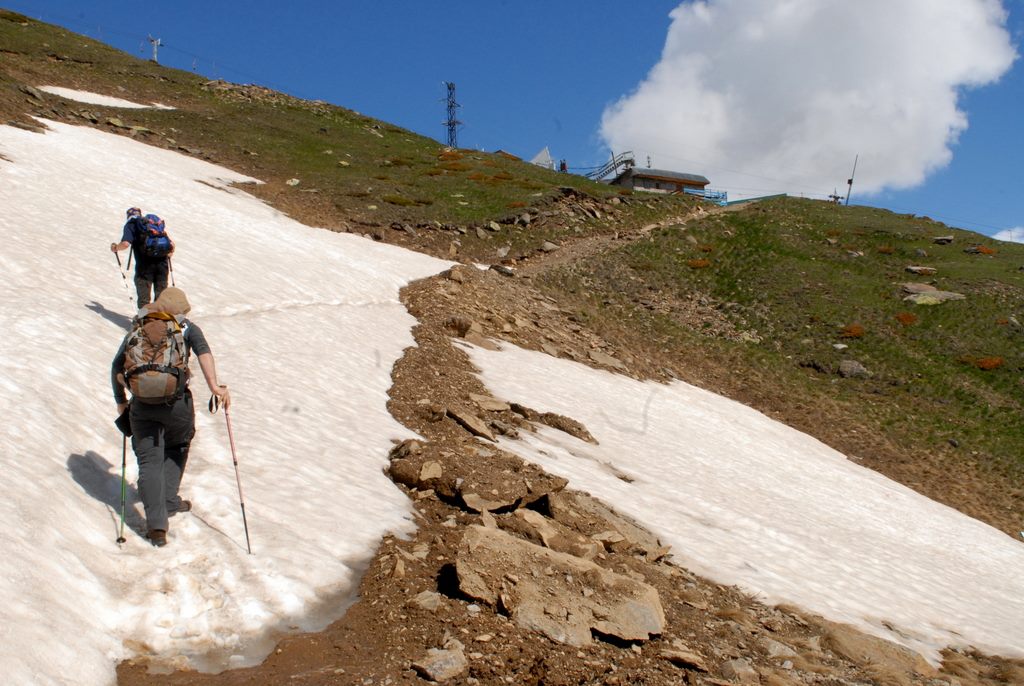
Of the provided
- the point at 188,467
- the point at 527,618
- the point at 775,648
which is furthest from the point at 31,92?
the point at 775,648

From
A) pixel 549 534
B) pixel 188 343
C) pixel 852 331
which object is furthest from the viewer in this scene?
pixel 852 331

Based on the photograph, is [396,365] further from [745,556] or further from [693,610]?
[693,610]

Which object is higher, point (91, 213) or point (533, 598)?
point (91, 213)

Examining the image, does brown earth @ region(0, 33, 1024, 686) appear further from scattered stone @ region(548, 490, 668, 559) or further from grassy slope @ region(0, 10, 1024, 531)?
grassy slope @ region(0, 10, 1024, 531)

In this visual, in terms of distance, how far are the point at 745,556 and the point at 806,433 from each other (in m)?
19.5

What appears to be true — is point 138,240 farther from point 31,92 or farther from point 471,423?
point 31,92

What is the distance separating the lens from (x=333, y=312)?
68.0 ft

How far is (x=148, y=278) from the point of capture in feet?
45.8

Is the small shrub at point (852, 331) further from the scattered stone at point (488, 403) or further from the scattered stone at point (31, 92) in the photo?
the scattered stone at point (31, 92)

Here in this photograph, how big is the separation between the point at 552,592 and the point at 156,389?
4.63 meters

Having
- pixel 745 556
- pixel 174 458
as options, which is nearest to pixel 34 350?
pixel 174 458

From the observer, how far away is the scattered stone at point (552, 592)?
7.02 metres

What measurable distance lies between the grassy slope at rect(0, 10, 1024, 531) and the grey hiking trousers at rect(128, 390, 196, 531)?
2767 cm

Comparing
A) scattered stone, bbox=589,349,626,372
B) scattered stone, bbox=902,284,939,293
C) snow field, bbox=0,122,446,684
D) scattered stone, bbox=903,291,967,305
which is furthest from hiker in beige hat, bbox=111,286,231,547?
scattered stone, bbox=902,284,939,293
